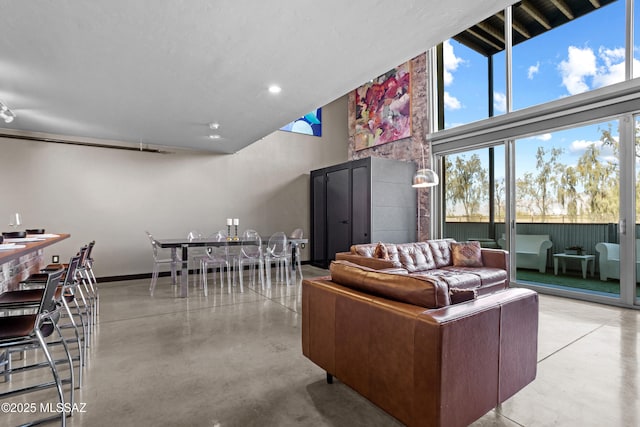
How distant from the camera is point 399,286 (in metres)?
1.72

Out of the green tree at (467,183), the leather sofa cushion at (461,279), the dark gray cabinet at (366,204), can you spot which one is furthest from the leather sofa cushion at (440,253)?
the green tree at (467,183)

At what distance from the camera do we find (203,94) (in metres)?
3.70

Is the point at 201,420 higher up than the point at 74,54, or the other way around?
the point at 74,54

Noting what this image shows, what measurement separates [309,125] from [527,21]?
4820 mm

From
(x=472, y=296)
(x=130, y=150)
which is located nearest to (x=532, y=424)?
(x=472, y=296)

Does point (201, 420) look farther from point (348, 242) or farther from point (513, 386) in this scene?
point (348, 242)

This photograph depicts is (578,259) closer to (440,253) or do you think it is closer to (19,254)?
(440,253)

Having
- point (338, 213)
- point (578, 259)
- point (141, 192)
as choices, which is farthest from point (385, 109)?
point (141, 192)

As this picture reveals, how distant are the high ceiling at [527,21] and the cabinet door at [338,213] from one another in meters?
3.59

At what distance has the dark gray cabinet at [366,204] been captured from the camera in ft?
19.6

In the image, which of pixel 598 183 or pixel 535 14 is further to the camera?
pixel 535 14

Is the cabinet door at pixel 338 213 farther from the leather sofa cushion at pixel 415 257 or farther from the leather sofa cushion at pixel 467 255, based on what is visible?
the leather sofa cushion at pixel 467 255

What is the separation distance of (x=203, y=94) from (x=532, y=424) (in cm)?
418

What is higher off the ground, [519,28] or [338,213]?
[519,28]
